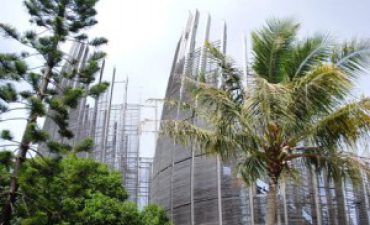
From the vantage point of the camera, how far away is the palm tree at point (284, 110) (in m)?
7.61

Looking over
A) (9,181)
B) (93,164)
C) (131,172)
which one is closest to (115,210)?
(93,164)

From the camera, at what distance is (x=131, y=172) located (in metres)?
20.5

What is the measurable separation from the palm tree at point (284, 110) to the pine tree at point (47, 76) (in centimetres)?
347

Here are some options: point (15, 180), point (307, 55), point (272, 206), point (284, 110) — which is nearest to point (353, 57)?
point (307, 55)

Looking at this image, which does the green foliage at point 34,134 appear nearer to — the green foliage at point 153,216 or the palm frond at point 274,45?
the green foliage at point 153,216

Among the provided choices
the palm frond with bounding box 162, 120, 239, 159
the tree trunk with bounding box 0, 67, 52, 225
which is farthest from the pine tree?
the palm frond with bounding box 162, 120, 239, 159

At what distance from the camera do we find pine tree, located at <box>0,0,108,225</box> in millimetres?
10398

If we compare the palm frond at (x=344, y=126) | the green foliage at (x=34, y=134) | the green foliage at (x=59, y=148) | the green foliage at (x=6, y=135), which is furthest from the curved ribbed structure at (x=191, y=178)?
the palm frond at (x=344, y=126)

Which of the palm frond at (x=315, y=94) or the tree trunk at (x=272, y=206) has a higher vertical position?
the palm frond at (x=315, y=94)

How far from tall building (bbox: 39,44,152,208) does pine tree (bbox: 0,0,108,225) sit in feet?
24.4

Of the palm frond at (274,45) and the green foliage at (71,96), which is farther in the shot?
the green foliage at (71,96)

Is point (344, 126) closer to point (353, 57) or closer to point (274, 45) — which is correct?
point (353, 57)

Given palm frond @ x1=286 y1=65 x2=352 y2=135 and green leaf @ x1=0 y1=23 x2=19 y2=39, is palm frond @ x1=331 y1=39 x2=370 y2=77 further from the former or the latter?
green leaf @ x1=0 y1=23 x2=19 y2=39

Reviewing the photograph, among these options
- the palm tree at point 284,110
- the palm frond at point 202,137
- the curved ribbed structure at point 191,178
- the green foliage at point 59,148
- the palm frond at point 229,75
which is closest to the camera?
the palm tree at point 284,110
